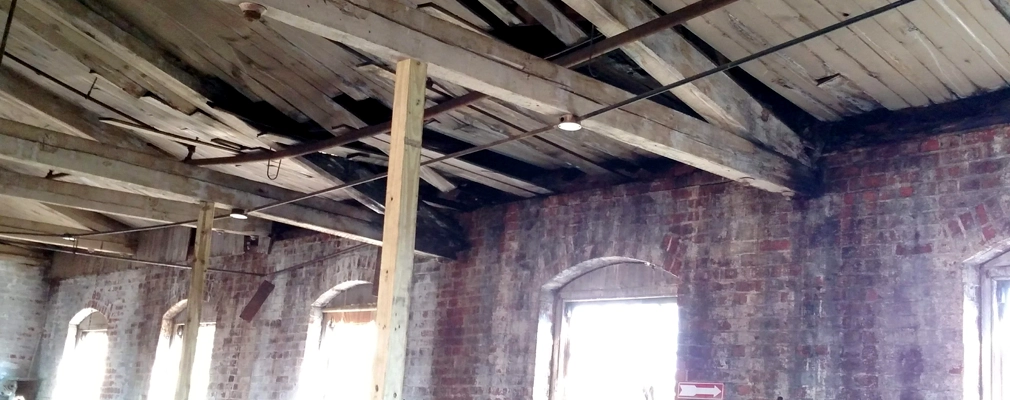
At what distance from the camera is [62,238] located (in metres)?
11.2

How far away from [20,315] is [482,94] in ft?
38.2

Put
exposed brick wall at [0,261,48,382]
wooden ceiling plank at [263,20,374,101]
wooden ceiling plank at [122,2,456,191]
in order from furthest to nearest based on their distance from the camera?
exposed brick wall at [0,261,48,382], wooden ceiling plank at [122,2,456,191], wooden ceiling plank at [263,20,374,101]

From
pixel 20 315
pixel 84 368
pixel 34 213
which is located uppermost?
pixel 34 213

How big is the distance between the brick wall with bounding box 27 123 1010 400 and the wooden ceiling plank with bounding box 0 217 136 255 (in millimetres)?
5624

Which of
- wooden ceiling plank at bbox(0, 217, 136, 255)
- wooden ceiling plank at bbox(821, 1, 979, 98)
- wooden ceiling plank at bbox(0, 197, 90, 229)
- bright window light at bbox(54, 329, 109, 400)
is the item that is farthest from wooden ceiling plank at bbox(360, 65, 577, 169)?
bright window light at bbox(54, 329, 109, 400)

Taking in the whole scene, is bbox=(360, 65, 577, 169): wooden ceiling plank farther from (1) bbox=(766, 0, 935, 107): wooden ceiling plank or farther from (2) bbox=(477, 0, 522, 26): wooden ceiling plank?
(1) bbox=(766, 0, 935, 107): wooden ceiling plank

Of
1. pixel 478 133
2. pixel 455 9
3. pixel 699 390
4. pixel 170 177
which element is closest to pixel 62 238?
pixel 170 177

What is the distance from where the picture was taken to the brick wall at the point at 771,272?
15.6 ft

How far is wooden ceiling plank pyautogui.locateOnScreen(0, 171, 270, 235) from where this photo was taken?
281 inches

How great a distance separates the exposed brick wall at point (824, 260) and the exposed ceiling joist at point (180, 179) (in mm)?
1643

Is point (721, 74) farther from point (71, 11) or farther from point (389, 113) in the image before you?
point (71, 11)

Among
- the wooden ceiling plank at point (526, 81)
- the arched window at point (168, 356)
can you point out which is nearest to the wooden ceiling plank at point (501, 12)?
the wooden ceiling plank at point (526, 81)

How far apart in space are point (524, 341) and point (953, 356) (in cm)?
309

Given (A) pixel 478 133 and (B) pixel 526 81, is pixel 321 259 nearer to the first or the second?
(A) pixel 478 133
